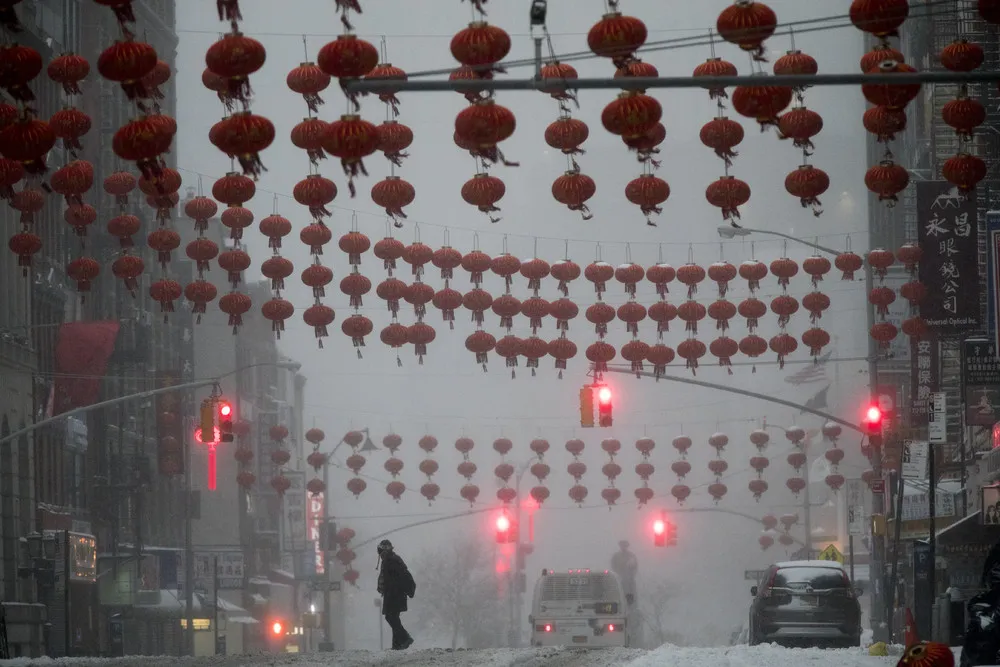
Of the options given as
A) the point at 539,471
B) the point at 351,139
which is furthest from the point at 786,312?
the point at 539,471

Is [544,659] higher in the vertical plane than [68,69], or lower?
lower

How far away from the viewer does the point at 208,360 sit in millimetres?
91000

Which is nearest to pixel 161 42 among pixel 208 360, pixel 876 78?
pixel 208 360

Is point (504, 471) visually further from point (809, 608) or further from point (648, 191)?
point (648, 191)

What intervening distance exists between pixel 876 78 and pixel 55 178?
1458cm

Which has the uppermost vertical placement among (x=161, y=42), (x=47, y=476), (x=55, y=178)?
(x=161, y=42)

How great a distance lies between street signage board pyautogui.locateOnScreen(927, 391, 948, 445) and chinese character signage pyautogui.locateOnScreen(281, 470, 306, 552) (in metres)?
72.9

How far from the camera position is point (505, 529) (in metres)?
63.4

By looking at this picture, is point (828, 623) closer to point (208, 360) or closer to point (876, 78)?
point (876, 78)

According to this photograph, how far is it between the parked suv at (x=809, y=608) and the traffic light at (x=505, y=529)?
103ft

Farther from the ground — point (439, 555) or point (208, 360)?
point (208, 360)

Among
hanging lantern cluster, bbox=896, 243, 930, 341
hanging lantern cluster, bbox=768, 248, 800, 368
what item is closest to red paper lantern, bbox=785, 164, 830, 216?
hanging lantern cluster, bbox=896, 243, 930, 341

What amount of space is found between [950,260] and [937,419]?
9.64 metres

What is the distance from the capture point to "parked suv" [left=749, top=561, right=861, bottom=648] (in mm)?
30375
